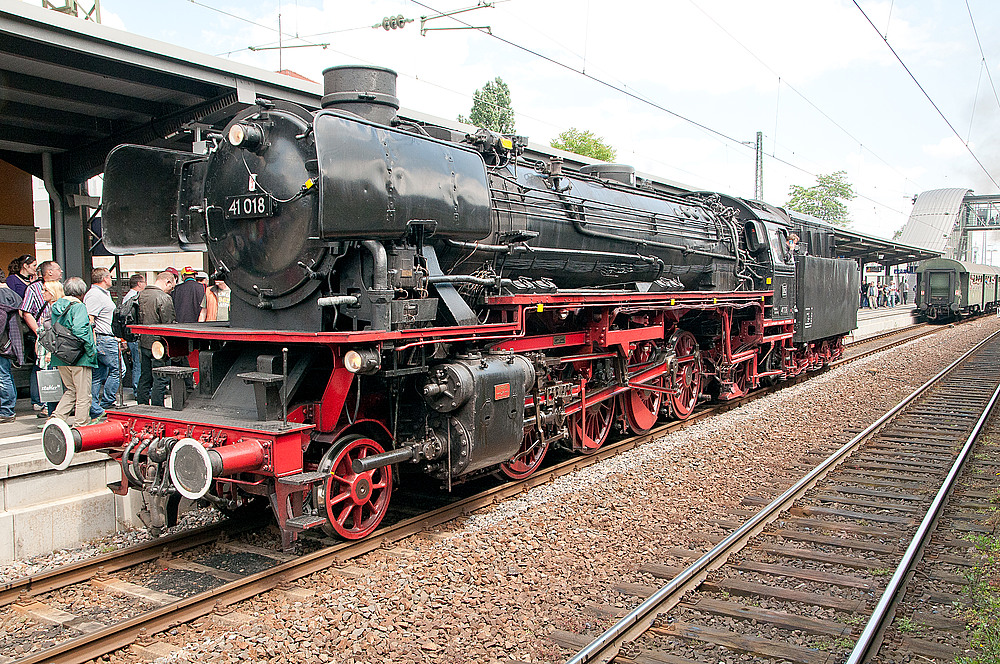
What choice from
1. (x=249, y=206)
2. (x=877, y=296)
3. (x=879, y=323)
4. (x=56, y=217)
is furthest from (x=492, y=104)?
(x=249, y=206)

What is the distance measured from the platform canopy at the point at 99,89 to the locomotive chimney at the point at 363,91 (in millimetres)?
1463

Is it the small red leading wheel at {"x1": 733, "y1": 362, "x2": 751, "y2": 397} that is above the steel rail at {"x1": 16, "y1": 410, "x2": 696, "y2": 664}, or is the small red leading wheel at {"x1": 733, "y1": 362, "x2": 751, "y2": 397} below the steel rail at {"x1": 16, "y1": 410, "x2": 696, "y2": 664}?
above

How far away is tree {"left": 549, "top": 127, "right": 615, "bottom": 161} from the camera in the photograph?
63250 millimetres

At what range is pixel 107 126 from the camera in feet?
32.9

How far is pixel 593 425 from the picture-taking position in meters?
8.86

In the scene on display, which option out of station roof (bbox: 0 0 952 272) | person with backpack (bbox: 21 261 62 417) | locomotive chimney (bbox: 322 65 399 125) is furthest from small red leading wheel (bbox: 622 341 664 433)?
person with backpack (bbox: 21 261 62 417)

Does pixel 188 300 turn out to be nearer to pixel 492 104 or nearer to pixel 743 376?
pixel 743 376

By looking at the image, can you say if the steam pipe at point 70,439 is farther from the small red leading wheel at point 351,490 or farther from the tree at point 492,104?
the tree at point 492,104

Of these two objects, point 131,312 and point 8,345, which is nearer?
point 8,345

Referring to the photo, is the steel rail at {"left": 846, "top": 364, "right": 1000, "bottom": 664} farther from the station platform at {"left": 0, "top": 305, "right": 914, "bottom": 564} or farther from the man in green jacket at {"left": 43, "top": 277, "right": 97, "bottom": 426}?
the man in green jacket at {"left": 43, "top": 277, "right": 97, "bottom": 426}

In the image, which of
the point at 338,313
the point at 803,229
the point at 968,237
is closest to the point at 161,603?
the point at 338,313

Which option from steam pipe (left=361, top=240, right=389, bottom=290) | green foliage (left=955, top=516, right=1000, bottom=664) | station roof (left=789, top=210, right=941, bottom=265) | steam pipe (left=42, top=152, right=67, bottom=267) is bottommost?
green foliage (left=955, top=516, right=1000, bottom=664)

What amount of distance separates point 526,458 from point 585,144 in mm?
59623

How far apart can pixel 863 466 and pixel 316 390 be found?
6252 mm
